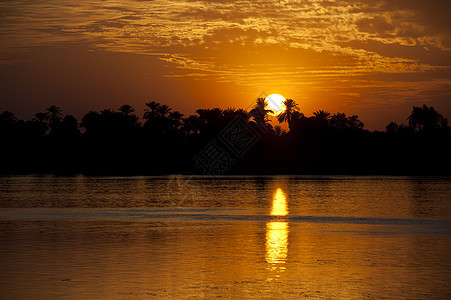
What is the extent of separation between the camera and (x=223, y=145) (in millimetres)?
159000

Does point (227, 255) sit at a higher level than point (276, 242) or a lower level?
higher

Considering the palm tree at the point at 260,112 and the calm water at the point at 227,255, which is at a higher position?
the palm tree at the point at 260,112

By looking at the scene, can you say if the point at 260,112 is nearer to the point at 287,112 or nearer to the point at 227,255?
the point at 287,112

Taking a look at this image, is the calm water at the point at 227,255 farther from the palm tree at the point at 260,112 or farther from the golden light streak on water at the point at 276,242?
the palm tree at the point at 260,112

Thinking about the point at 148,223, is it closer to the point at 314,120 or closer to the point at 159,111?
the point at 314,120

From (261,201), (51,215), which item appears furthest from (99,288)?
Answer: (261,201)

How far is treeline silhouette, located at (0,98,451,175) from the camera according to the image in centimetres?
15425

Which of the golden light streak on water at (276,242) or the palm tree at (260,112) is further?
the palm tree at (260,112)

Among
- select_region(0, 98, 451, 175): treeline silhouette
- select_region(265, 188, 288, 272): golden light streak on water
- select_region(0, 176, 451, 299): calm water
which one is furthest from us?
select_region(0, 98, 451, 175): treeline silhouette

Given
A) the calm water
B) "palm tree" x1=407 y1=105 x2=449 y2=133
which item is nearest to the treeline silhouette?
"palm tree" x1=407 y1=105 x2=449 y2=133

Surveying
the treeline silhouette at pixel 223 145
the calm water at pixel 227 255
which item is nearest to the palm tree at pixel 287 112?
the treeline silhouette at pixel 223 145

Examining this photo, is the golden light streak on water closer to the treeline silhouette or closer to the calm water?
the calm water

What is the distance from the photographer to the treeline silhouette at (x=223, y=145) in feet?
506

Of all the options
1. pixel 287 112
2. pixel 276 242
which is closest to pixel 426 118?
pixel 287 112
